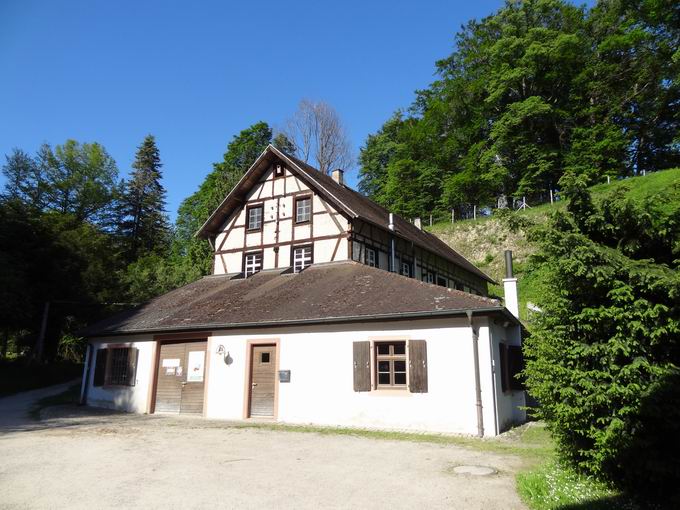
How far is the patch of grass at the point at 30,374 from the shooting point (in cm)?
2406

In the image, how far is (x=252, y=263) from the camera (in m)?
21.8

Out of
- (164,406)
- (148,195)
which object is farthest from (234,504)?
(148,195)

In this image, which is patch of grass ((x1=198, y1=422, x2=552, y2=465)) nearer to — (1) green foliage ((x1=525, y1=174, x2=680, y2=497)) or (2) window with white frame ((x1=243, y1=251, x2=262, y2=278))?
(1) green foliage ((x1=525, y1=174, x2=680, y2=497))

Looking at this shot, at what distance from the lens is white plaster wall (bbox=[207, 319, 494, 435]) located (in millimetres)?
11609

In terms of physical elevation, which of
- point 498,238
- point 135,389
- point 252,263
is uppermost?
point 498,238

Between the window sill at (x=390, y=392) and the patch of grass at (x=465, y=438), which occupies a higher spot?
the window sill at (x=390, y=392)

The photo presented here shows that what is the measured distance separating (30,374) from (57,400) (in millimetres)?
7978

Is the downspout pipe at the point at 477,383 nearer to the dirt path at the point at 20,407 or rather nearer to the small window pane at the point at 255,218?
the dirt path at the point at 20,407

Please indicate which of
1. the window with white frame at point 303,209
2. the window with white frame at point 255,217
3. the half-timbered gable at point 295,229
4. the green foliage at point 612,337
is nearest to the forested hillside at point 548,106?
the half-timbered gable at point 295,229

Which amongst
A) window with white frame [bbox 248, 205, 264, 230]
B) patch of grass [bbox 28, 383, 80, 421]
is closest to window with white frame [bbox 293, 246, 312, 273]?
window with white frame [bbox 248, 205, 264, 230]

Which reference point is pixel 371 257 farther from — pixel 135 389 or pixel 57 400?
pixel 57 400

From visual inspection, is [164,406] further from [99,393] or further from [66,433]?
[66,433]

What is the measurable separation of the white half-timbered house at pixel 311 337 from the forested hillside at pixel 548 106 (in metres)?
22.9

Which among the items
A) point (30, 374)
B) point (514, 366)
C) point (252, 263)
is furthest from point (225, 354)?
point (30, 374)
